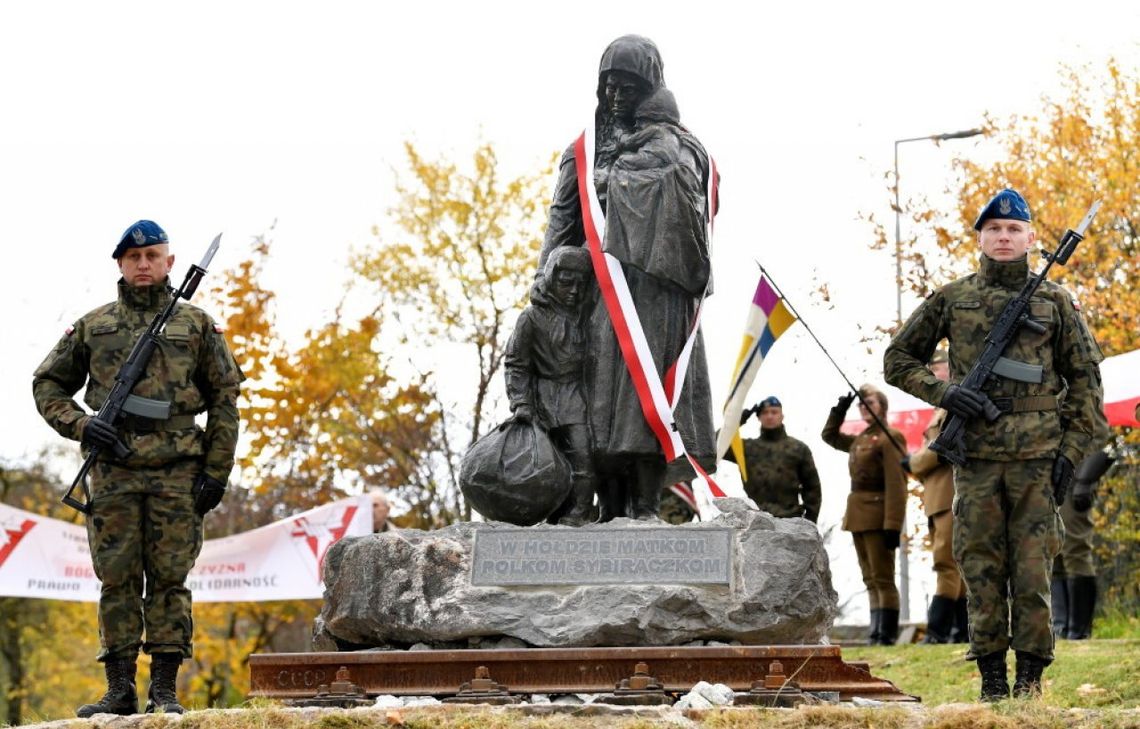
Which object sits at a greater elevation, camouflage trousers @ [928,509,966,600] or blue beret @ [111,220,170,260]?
blue beret @ [111,220,170,260]

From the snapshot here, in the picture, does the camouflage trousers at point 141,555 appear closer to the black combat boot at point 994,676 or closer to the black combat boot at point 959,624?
the black combat boot at point 994,676

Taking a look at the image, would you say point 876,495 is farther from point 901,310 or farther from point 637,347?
point 901,310

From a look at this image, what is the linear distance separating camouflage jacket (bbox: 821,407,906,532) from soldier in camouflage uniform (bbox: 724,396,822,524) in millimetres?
306

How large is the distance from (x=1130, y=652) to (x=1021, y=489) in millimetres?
4288

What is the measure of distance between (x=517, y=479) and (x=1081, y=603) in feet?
19.6

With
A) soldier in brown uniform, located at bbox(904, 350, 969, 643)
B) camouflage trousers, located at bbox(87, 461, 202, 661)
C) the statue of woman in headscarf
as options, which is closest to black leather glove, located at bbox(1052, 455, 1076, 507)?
the statue of woman in headscarf

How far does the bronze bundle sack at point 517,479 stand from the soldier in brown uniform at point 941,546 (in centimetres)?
450

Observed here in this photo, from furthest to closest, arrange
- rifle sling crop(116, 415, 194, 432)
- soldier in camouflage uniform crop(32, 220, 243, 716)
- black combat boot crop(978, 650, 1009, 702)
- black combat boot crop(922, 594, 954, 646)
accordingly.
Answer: black combat boot crop(922, 594, 954, 646), rifle sling crop(116, 415, 194, 432), soldier in camouflage uniform crop(32, 220, 243, 716), black combat boot crop(978, 650, 1009, 702)

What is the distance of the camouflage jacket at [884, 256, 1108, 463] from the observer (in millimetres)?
8742

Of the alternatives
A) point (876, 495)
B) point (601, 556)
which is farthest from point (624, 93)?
point (876, 495)

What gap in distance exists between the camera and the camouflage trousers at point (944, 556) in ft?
47.7

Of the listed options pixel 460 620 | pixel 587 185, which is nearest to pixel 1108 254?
pixel 587 185

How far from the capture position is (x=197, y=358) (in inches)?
369

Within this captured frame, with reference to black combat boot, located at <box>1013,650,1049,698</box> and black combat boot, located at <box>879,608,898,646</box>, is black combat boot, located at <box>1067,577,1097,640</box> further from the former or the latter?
black combat boot, located at <box>1013,650,1049,698</box>
